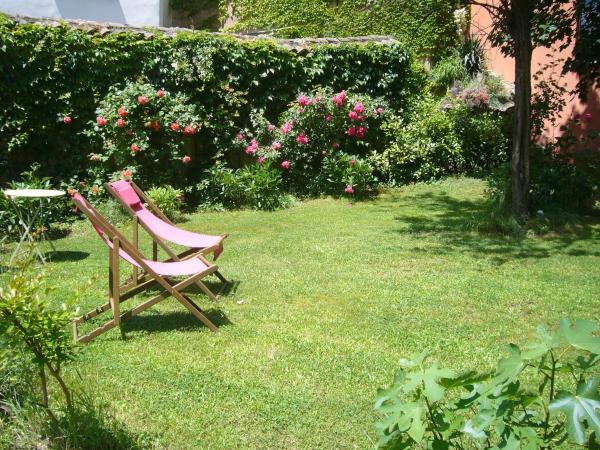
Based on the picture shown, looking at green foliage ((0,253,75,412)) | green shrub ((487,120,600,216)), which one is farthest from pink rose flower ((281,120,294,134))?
green foliage ((0,253,75,412))

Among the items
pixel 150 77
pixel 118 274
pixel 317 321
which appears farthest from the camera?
pixel 150 77

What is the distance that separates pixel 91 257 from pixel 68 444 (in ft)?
15.5

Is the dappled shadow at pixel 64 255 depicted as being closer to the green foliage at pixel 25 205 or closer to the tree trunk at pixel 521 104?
the green foliage at pixel 25 205

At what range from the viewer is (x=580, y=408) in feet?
5.85

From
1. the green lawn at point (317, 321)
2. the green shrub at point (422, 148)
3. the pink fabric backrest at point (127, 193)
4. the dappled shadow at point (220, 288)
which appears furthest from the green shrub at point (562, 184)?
the pink fabric backrest at point (127, 193)

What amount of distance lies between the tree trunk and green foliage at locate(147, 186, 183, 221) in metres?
5.12

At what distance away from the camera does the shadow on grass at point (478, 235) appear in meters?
7.29

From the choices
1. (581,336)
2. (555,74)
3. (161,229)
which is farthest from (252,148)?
(581,336)

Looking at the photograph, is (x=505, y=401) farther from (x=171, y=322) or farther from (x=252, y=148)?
(x=252, y=148)

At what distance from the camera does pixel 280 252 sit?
7.39 m

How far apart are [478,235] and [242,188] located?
4.15 metres

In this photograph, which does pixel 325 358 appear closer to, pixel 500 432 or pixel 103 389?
pixel 103 389

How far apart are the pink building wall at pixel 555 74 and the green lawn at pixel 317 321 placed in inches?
163

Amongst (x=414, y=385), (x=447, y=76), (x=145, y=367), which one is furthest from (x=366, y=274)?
(x=447, y=76)
